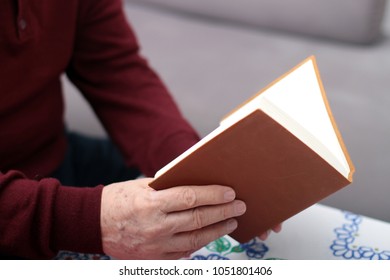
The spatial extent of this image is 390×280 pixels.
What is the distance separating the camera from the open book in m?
0.48

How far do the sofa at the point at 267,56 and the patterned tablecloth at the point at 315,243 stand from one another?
0.59 ft

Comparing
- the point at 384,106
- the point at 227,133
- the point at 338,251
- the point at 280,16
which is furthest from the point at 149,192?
the point at 280,16

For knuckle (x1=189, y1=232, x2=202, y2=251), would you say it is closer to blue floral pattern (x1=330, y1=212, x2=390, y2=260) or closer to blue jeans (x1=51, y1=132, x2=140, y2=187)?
blue floral pattern (x1=330, y1=212, x2=390, y2=260)

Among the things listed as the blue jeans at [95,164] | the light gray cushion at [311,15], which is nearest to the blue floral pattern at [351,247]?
the blue jeans at [95,164]

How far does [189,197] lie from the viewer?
0.55 m

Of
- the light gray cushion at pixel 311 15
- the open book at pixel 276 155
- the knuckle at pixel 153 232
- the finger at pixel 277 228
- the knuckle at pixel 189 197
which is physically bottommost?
the knuckle at pixel 153 232

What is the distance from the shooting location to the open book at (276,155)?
483 millimetres

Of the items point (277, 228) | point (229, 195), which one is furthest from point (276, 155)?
point (277, 228)

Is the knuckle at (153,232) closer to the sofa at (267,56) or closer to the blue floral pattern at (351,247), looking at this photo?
the blue floral pattern at (351,247)

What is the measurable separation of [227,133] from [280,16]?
2.86 feet

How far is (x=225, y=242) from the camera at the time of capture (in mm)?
688

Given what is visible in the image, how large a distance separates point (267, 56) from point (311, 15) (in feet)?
0.51

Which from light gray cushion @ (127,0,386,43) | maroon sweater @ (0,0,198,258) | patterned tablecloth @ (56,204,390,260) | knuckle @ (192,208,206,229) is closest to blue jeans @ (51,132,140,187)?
maroon sweater @ (0,0,198,258)

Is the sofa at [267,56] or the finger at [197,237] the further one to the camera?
the sofa at [267,56]
